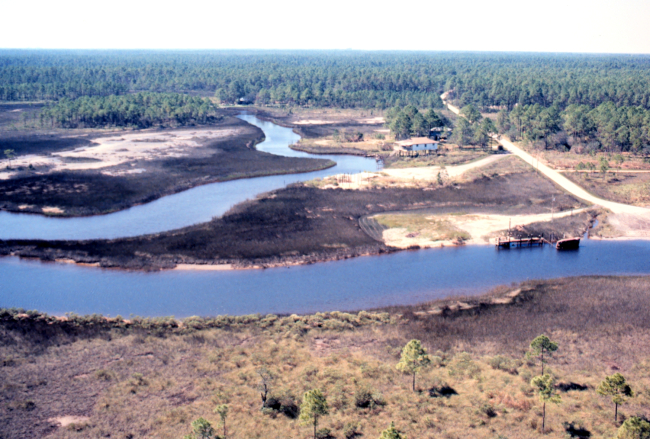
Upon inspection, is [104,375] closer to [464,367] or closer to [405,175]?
[464,367]

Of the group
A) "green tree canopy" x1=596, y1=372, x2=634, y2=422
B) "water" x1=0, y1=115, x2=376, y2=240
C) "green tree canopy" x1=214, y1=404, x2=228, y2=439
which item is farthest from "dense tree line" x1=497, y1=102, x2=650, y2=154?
"green tree canopy" x1=214, y1=404, x2=228, y2=439

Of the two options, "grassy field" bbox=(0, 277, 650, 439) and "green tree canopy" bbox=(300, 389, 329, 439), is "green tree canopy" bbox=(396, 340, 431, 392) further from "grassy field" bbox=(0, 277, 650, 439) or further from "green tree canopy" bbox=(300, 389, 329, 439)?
"green tree canopy" bbox=(300, 389, 329, 439)

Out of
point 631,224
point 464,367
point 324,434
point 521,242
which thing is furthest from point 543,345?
point 631,224

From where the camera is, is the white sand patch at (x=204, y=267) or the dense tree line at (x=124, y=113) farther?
the dense tree line at (x=124, y=113)

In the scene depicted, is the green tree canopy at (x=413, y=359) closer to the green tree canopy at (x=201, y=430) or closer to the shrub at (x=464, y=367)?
the shrub at (x=464, y=367)

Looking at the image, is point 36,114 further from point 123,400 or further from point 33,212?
point 123,400

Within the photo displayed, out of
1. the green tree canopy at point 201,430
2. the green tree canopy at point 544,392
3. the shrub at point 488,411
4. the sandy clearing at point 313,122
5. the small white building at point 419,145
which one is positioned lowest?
the shrub at point 488,411

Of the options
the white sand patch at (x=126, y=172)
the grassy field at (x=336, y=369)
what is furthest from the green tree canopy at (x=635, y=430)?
the white sand patch at (x=126, y=172)
